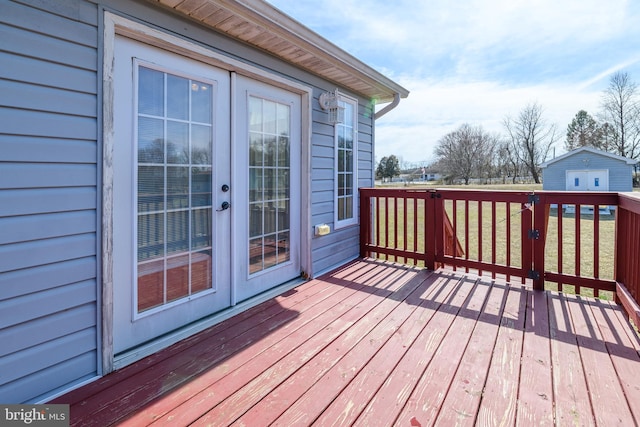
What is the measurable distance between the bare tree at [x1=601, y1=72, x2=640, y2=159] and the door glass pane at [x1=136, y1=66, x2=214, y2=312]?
25093mm

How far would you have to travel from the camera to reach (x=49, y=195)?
1.51 metres

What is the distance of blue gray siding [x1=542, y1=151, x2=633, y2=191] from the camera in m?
12.6

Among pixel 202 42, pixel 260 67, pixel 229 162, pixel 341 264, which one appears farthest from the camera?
pixel 341 264

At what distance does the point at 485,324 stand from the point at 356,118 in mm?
2788

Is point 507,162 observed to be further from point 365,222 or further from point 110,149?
point 110,149

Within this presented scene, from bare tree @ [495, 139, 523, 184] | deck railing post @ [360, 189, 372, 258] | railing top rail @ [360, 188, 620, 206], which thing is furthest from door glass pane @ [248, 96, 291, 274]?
bare tree @ [495, 139, 523, 184]

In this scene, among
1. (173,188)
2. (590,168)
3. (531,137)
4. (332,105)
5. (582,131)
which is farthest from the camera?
(531,137)

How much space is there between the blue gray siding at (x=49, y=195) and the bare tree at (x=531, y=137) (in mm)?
27953

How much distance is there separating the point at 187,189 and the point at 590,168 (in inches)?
633

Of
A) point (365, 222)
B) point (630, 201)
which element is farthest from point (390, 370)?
point (365, 222)

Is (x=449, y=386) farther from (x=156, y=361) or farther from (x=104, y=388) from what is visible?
(x=104, y=388)

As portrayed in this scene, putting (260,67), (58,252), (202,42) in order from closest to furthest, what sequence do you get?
(58,252) < (202,42) < (260,67)

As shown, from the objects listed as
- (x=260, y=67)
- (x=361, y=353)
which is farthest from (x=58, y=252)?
(x=260, y=67)

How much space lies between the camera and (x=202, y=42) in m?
2.20
